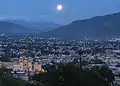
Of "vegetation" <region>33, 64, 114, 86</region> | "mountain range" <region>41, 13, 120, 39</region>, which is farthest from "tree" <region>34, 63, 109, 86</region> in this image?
"mountain range" <region>41, 13, 120, 39</region>

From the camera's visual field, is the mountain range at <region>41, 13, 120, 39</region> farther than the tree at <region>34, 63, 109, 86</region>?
Yes

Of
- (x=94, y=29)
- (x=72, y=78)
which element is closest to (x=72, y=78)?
(x=72, y=78)

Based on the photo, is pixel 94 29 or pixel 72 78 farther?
pixel 94 29

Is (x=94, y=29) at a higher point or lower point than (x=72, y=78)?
higher

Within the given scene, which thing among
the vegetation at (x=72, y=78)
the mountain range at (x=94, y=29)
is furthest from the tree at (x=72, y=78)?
the mountain range at (x=94, y=29)

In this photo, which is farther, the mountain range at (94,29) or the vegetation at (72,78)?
the mountain range at (94,29)

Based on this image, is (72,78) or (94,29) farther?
(94,29)

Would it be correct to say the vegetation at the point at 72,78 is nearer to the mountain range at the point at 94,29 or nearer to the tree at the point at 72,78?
the tree at the point at 72,78

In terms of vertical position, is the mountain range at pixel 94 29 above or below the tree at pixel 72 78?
above

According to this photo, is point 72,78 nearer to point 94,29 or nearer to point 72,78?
point 72,78

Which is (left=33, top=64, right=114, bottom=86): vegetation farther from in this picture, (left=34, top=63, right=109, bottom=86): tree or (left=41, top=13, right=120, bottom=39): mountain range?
(left=41, top=13, right=120, bottom=39): mountain range
